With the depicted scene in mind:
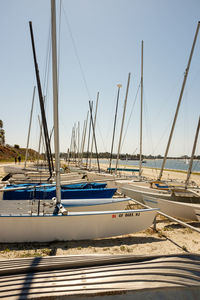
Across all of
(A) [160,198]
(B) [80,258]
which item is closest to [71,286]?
(B) [80,258]

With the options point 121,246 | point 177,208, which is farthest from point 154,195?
point 121,246

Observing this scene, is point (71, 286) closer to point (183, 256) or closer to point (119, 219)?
point (183, 256)

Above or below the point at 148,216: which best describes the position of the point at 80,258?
above

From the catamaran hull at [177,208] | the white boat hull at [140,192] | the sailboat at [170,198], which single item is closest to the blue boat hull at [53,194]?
the white boat hull at [140,192]

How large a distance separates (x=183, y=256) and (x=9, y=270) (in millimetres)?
2813

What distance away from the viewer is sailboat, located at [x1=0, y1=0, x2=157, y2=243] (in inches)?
216

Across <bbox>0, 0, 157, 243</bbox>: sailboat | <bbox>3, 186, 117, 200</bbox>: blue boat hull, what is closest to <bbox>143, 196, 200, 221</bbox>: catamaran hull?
<bbox>3, 186, 117, 200</bbox>: blue boat hull

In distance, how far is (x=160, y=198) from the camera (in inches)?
360

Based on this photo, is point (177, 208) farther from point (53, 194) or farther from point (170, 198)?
point (53, 194)

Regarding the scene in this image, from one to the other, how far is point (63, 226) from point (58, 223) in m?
0.21

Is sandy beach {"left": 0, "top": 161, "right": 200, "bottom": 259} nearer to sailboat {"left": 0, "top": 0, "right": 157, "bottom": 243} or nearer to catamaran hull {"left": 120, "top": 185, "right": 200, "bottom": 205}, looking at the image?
sailboat {"left": 0, "top": 0, "right": 157, "bottom": 243}

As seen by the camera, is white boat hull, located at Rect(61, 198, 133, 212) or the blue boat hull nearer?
white boat hull, located at Rect(61, 198, 133, 212)

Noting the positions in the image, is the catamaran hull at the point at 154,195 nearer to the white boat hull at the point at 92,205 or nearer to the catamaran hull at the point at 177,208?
the catamaran hull at the point at 177,208

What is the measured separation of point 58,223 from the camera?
5.57 m
